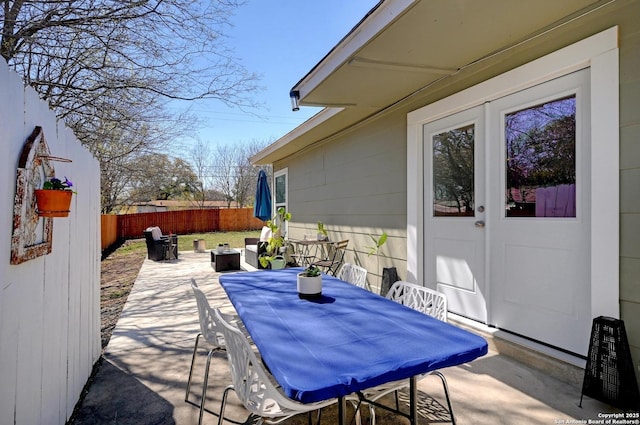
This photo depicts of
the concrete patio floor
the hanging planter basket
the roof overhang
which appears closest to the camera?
the hanging planter basket

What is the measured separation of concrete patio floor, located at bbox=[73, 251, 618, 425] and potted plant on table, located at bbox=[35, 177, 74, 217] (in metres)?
1.32

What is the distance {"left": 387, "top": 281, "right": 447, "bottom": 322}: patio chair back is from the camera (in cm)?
207

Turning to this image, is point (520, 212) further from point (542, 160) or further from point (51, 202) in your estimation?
point (51, 202)

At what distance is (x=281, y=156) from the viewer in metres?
8.21

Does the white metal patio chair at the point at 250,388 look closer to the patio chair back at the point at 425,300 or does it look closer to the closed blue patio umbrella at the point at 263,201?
the patio chair back at the point at 425,300

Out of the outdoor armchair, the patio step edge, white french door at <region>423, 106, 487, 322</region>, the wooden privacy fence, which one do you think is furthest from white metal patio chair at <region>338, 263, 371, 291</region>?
the wooden privacy fence

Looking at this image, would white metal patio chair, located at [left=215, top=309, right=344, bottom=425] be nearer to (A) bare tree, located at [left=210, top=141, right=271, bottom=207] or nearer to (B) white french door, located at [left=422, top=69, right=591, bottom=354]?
(B) white french door, located at [left=422, top=69, right=591, bottom=354]

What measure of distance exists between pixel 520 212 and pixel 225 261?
5695 mm

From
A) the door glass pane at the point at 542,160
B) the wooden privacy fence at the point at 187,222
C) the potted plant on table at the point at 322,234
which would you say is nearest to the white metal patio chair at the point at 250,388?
the door glass pane at the point at 542,160

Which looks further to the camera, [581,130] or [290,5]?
[290,5]

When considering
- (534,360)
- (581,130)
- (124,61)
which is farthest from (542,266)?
(124,61)

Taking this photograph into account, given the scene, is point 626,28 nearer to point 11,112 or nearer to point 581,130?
point 581,130

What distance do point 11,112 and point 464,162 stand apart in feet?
10.5

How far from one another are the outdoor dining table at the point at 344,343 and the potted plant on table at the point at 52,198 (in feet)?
3.22
